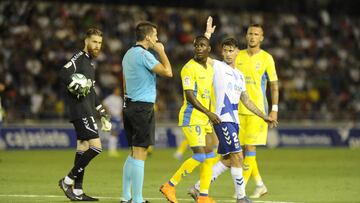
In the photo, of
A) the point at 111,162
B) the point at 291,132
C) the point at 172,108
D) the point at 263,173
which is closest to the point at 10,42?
the point at 172,108

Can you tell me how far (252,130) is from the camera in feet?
45.7

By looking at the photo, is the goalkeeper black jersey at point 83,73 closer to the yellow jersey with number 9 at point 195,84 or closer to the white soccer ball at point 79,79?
the white soccer ball at point 79,79

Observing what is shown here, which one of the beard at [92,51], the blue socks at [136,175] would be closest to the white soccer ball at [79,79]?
the beard at [92,51]

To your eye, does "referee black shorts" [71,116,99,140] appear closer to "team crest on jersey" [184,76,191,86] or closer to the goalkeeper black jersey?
the goalkeeper black jersey

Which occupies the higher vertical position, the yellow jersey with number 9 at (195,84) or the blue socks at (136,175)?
the yellow jersey with number 9 at (195,84)

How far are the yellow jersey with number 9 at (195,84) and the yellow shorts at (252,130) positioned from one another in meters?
1.93

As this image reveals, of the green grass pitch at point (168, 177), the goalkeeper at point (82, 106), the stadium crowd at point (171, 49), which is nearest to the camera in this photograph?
the goalkeeper at point (82, 106)

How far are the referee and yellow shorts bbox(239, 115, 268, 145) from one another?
2.97m

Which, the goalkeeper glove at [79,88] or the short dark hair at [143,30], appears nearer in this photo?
the short dark hair at [143,30]

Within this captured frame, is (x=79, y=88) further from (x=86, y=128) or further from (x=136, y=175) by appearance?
(x=136, y=175)

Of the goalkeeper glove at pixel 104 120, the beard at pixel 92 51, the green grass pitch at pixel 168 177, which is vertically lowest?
the green grass pitch at pixel 168 177

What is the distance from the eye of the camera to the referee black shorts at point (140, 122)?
443 inches

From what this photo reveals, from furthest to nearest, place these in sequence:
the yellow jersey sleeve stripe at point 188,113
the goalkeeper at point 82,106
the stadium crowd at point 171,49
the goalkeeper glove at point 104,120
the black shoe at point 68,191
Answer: the stadium crowd at point 171,49
the goalkeeper glove at point 104,120
the goalkeeper at point 82,106
the black shoe at point 68,191
the yellow jersey sleeve stripe at point 188,113

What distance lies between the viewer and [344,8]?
1572 inches
